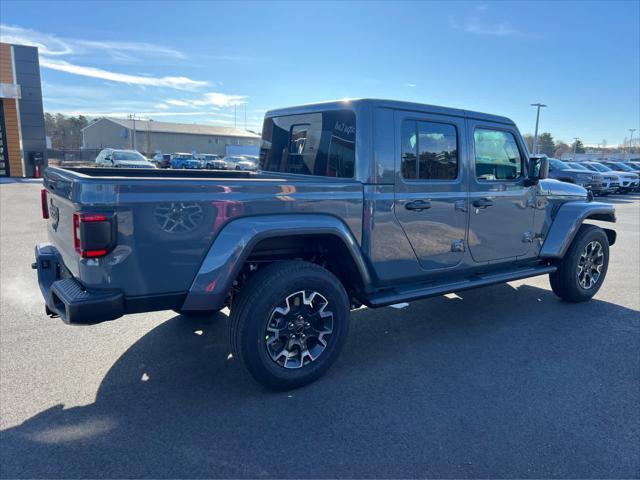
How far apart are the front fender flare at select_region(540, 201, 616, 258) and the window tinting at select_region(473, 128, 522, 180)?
0.82m

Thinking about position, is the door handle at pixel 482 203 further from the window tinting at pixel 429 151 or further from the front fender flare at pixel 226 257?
the front fender flare at pixel 226 257

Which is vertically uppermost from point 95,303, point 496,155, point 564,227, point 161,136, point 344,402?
point 161,136

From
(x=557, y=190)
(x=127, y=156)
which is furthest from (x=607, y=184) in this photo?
(x=127, y=156)

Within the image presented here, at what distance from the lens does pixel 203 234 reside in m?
2.98

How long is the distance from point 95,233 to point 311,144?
2.10m

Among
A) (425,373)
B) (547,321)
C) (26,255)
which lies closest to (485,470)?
(425,373)

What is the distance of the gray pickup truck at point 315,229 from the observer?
2.83 metres

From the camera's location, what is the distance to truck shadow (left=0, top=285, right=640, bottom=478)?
262 centimetres

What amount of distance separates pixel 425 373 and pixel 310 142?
2173mm

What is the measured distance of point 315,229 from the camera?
3.35 metres

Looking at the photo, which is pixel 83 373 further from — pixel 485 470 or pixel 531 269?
pixel 531 269

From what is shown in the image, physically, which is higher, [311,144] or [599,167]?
[311,144]

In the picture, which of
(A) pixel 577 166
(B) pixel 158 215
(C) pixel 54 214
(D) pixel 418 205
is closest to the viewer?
(B) pixel 158 215

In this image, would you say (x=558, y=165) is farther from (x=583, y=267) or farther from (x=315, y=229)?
(x=315, y=229)
